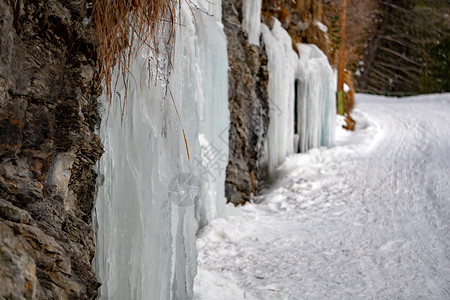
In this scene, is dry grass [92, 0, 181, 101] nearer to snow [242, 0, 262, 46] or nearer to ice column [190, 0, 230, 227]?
ice column [190, 0, 230, 227]

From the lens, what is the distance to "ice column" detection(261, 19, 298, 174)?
5840 mm

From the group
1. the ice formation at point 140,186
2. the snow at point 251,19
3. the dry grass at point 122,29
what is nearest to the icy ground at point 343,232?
the ice formation at point 140,186

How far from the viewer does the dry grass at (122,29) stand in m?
2.13

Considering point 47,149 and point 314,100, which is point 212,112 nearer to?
point 47,149

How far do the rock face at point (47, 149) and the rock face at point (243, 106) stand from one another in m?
2.94

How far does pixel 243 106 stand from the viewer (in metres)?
5.25

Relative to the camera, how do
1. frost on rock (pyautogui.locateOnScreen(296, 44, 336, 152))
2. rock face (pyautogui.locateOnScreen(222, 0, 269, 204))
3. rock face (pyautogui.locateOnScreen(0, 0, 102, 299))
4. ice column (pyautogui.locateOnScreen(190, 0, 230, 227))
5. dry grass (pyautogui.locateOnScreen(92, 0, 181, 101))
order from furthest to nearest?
frost on rock (pyautogui.locateOnScreen(296, 44, 336, 152)) → rock face (pyautogui.locateOnScreen(222, 0, 269, 204)) → ice column (pyautogui.locateOnScreen(190, 0, 230, 227)) → dry grass (pyautogui.locateOnScreen(92, 0, 181, 101)) → rock face (pyautogui.locateOnScreen(0, 0, 102, 299))

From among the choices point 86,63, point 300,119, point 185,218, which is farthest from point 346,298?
point 300,119

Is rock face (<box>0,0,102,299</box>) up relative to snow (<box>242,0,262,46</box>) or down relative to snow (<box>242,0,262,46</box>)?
down

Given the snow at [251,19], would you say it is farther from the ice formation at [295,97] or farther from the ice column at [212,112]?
the ice column at [212,112]

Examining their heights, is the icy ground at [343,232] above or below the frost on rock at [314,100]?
below

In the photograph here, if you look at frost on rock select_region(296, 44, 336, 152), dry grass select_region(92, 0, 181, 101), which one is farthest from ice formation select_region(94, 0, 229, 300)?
frost on rock select_region(296, 44, 336, 152)

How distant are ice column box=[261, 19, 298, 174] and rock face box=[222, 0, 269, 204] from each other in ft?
0.73

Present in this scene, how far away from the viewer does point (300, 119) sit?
6871 mm
